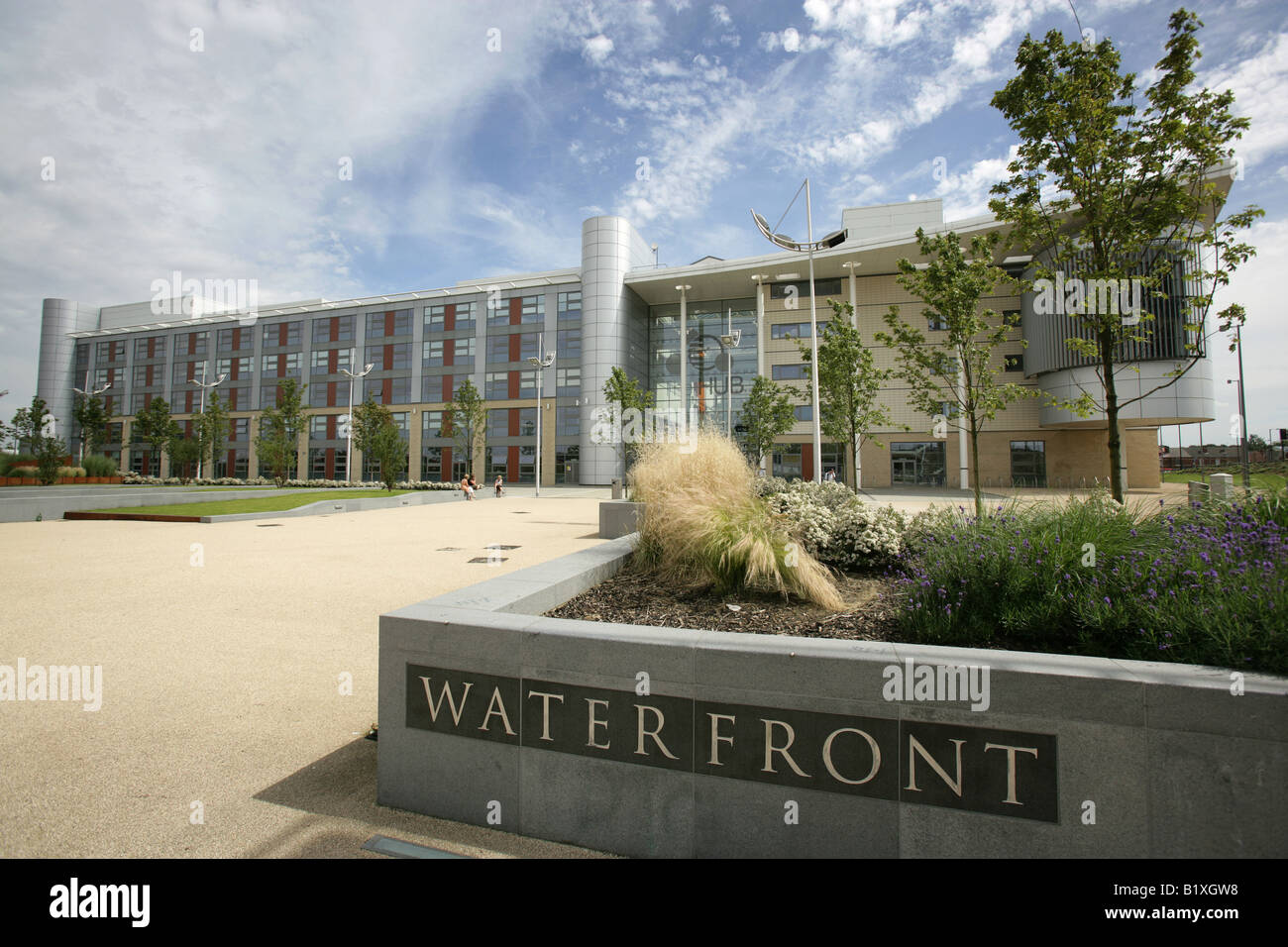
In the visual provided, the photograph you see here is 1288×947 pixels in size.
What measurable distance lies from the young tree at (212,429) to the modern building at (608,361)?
3.40m

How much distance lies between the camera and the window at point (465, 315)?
5544 centimetres

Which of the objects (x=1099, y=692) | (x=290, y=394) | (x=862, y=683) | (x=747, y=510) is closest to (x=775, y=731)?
(x=862, y=683)

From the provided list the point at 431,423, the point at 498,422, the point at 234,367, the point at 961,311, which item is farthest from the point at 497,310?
the point at 961,311

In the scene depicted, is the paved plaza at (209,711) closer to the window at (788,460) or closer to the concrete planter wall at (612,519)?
the concrete planter wall at (612,519)

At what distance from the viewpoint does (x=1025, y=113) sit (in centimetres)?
738

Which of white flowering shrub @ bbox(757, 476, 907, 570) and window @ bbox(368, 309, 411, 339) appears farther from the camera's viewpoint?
window @ bbox(368, 309, 411, 339)

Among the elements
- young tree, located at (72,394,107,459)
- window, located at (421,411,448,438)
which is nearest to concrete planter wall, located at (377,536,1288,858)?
window, located at (421,411,448,438)

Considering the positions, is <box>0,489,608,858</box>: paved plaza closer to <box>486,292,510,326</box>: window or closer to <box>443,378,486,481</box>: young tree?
<box>443,378,486,481</box>: young tree

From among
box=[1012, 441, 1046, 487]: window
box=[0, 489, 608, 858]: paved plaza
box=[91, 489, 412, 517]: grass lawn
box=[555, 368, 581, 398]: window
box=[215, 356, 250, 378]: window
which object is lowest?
box=[0, 489, 608, 858]: paved plaza

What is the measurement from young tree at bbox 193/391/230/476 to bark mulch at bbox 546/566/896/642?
65.4m

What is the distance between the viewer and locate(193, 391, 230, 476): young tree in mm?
56344

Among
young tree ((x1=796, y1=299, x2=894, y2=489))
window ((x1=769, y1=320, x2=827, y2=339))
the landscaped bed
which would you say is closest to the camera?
the landscaped bed
